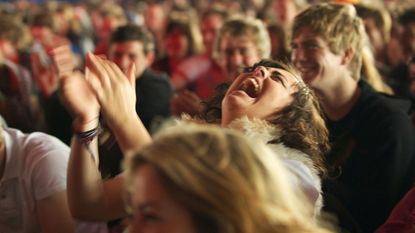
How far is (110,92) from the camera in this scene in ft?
6.08

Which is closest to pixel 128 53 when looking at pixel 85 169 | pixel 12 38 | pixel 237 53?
→ pixel 237 53

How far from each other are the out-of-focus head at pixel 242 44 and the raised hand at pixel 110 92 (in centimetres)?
194

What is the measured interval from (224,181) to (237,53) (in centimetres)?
259

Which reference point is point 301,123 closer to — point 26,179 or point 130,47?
point 26,179

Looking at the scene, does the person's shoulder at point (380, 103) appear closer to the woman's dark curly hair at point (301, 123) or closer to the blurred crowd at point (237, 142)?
the blurred crowd at point (237, 142)

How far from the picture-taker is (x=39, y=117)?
13.9ft

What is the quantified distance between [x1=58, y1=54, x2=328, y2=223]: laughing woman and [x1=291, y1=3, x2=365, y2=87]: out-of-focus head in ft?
2.70

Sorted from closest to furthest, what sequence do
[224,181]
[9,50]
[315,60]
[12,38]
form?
1. [224,181]
2. [315,60]
3. [9,50]
4. [12,38]


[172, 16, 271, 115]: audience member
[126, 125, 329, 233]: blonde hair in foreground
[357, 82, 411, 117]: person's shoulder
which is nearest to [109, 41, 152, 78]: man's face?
[172, 16, 271, 115]: audience member

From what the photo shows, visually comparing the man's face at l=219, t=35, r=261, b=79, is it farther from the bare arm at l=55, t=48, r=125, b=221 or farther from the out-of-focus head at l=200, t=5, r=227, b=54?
the bare arm at l=55, t=48, r=125, b=221

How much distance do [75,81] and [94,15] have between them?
933cm

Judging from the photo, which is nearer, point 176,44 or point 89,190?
point 89,190

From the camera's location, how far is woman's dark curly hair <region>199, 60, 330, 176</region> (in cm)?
193

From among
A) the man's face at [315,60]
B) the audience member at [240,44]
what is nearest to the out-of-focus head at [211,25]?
the audience member at [240,44]
